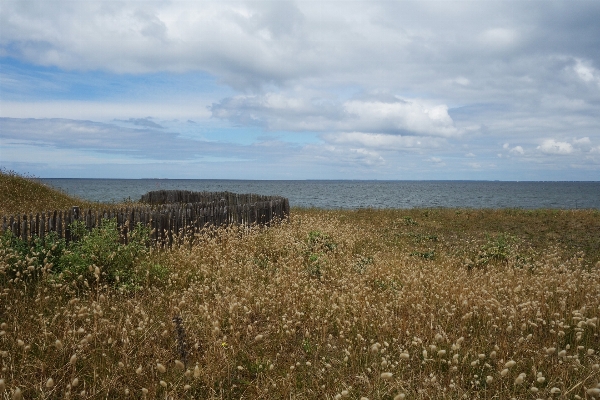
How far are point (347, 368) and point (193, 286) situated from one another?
3491mm

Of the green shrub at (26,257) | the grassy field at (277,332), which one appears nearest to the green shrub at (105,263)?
the grassy field at (277,332)

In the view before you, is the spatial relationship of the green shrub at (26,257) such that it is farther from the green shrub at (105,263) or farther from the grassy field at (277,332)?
the green shrub at (105,263)

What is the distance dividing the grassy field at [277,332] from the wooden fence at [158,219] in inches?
56.3

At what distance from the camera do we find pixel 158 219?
1136 centimetres

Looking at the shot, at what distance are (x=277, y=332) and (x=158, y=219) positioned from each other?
7149 millimetres

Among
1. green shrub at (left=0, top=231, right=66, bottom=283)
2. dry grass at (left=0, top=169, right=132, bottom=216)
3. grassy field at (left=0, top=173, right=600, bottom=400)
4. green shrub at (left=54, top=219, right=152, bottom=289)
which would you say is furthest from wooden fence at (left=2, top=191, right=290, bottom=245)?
dry grass at (left=0, top=169, right=132, bottom=216)

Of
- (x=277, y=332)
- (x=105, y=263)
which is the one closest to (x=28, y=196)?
(x=105, y=263)

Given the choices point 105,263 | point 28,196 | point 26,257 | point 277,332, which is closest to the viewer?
point 277,332

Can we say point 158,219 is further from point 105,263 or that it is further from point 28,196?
point 28,196

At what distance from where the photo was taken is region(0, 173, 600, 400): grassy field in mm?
4211

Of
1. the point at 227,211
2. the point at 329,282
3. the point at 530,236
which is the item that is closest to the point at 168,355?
the point at 329,282

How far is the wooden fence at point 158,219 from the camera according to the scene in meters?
9.41

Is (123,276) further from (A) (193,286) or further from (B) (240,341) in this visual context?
(B) (240,341)

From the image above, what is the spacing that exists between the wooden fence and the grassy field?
1430 mm
